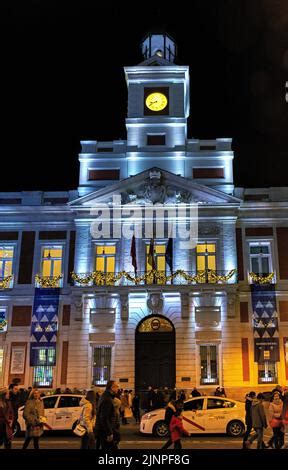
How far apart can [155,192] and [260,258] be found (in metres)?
7.28

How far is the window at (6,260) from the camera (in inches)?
1320

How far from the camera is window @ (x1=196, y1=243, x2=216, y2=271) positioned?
1267 inches

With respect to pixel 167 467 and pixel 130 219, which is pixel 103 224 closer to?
pixel 130 219

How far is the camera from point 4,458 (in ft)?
30.3

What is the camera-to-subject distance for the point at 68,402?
20688mm

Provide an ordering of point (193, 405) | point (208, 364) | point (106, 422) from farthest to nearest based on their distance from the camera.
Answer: point (208, 364) < point (193, 405) < point (106, 422)

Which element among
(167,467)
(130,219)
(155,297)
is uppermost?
(130,219)

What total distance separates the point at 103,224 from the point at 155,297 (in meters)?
5.37

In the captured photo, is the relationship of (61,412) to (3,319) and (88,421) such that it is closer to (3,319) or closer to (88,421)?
(88,421)

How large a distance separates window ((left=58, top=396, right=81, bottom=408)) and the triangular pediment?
14.3 metres

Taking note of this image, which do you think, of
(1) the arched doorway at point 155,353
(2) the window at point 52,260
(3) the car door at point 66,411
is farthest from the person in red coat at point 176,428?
(2) the window at point 52,260

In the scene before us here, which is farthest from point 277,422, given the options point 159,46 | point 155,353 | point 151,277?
point 159,46

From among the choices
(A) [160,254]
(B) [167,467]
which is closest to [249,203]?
(A) [160,254]

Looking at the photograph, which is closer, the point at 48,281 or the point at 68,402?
the point at 68,402
